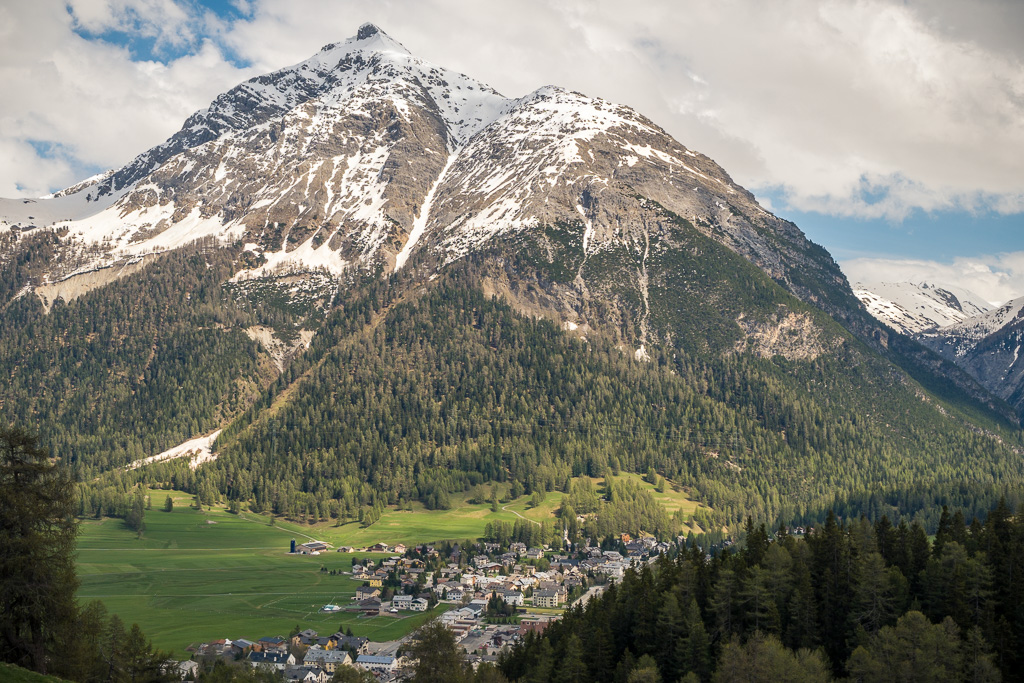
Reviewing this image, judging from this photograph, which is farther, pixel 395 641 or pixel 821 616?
pixel 395 641

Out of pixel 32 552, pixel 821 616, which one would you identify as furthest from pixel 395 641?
pixel 32 552

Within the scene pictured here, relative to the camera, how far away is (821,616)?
104 m

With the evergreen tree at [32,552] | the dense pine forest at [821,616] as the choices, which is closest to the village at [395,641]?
the dense pine forest at [821,616]

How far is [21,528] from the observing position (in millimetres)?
58531

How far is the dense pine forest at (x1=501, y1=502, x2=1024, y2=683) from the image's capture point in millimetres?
88500

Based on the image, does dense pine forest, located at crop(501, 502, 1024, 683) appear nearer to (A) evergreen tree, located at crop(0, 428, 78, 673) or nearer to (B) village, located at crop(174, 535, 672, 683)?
(B) village, located at crop(174, 535, 672, 683)

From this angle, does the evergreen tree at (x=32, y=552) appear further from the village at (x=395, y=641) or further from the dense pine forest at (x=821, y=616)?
the dense pine forest at (x=821, y=616)

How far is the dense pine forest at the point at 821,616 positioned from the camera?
3484 inches

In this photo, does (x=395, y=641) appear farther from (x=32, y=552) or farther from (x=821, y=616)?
(x=32, y=552)

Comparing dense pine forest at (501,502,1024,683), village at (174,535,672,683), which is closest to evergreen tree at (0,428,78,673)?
village at (174,535,672,683)

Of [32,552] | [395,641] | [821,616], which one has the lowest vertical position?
[395,641]

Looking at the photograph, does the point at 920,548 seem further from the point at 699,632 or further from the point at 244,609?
the point at 244,609

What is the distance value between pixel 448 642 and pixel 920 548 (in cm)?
5280

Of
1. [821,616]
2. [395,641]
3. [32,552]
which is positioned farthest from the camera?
[395,641]
